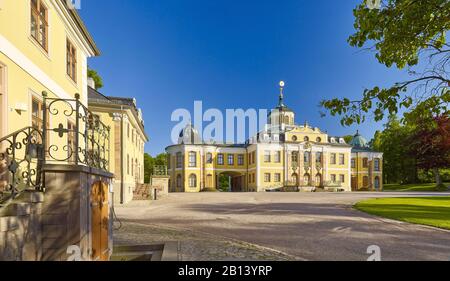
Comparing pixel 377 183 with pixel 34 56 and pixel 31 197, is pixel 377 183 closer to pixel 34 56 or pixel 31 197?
pixel 34 56

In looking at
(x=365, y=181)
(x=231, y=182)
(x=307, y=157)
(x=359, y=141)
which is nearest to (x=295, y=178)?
(x=307, y=157)

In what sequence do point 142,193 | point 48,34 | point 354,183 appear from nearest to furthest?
point 48,34, point 142,193, point 354,183

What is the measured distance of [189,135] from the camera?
5156 cm

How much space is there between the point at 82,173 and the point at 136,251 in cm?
241

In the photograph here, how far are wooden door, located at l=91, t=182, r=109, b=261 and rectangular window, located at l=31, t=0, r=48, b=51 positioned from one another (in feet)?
18.3

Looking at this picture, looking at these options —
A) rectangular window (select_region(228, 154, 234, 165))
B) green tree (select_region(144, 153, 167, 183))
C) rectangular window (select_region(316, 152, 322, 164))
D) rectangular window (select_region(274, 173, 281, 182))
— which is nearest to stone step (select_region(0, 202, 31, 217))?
rectangular window (select_region(274, 173, 281, 182))

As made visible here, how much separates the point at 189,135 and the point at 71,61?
40.4 metres

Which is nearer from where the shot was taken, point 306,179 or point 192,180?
point 192,180

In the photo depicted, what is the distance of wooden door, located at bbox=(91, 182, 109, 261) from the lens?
4750 millimetres

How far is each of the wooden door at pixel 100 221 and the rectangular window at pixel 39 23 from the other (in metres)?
5.58

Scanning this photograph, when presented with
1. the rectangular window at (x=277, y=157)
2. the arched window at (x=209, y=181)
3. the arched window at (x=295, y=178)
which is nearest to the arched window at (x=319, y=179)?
the arched window at (x=295, y=178)

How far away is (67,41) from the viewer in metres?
10.7

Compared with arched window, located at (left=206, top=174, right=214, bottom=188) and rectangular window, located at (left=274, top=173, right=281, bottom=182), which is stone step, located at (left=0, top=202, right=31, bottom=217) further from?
rectangular window, located at (left=274, top=173, right=281, bottom=182)

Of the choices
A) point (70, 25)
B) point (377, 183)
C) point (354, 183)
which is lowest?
point (354, 183)
